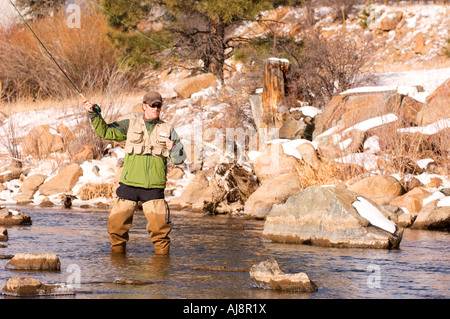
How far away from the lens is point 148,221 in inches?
307

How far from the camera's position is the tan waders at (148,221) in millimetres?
7781

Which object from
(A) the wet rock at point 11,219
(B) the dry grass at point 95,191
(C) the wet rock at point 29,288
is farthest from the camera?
(B) the dry grass at point 95,191

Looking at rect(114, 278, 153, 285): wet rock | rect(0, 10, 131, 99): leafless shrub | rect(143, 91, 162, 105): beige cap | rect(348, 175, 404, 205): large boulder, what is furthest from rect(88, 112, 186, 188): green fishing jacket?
rect(0, 10, 131, 99): leafless shrub

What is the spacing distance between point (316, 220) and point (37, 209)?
19.6 feet

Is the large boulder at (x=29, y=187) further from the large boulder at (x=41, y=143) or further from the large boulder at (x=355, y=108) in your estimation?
the large boulder at (x=355, y=108)

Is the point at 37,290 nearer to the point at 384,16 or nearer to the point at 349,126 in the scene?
the point at 349,126

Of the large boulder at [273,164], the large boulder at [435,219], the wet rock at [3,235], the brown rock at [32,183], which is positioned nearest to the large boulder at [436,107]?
the large boulder at [273,164]

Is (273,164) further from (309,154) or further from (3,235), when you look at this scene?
(3,235)

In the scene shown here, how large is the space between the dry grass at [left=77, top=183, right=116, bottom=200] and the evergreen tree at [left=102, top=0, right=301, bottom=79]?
23.0 ft

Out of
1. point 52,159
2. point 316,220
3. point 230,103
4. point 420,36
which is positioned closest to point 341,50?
point 230,103

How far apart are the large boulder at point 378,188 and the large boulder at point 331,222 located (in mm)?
2979

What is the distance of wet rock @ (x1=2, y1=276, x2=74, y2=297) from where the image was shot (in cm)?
581

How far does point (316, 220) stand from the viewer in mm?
9312
